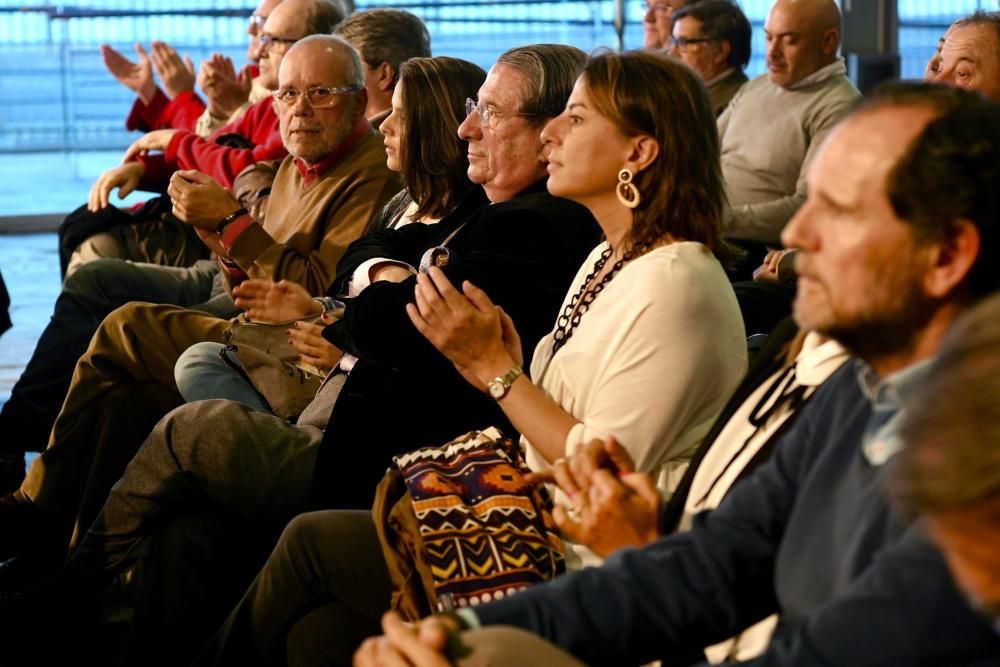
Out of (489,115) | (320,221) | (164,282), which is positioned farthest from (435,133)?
(164,282)

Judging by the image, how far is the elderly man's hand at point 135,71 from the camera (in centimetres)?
581

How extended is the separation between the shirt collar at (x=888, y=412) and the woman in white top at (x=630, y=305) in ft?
2.11

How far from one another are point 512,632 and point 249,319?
1.95 metres

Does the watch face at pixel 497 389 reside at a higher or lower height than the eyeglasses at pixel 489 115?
lower

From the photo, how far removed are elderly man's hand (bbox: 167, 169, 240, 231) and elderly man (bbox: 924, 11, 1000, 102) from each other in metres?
1.75

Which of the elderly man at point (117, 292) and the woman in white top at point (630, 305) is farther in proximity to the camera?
the elderly man at point (117, 292)

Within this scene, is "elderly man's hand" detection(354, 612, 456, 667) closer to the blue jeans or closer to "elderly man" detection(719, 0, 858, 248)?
the blue jeans

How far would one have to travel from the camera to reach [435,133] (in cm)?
303

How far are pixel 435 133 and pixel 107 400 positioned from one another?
A: 92 cm

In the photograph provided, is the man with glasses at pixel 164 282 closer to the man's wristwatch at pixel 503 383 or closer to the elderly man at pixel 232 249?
the elderly man at pixel 232 249

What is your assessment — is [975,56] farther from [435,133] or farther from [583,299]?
[583,299]

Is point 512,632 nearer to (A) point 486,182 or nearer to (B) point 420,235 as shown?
(A) point 486,182

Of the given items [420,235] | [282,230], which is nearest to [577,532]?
[420,235]

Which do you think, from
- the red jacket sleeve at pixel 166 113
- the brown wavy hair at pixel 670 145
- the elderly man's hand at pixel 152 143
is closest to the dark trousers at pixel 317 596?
the brown wavy hair at pixel 670 145
